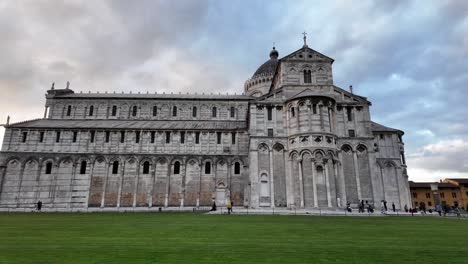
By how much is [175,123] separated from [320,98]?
2144 centimetres

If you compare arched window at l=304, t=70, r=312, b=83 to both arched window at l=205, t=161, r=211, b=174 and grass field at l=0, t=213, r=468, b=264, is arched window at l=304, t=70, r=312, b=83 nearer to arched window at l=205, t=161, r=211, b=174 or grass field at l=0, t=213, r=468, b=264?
arched window at l=205, t=161, r=211, b=174

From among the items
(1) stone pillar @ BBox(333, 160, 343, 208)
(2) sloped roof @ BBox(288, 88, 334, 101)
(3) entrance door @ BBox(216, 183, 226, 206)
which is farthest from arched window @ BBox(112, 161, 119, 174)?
(1) stone pillar @ BBox(333, 160, 343, 208)

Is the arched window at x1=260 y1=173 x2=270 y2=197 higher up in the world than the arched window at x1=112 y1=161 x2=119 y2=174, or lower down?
lower down

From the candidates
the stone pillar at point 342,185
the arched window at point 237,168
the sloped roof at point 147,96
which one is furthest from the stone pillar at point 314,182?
the sloped roof at point 147,96

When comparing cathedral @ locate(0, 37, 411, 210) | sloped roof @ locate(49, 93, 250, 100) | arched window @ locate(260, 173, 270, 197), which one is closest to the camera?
cathedral @ locate(0, 37, 411, 210)

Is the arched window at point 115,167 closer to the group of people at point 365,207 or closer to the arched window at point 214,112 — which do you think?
the arched window at point 214,112

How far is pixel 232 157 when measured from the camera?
35.9 m

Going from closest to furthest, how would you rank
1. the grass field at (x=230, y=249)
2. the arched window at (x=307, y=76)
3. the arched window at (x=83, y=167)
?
the grass field at (x=230, y=249) → the arched window at (x=307, y=76) → the arched window at (x=83, y=167)

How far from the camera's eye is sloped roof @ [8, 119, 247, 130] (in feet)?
121

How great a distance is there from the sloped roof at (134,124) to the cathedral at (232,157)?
14cm

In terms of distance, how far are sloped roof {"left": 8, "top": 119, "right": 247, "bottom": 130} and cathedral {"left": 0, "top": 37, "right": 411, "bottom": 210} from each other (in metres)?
0.14

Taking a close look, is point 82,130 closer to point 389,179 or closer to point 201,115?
point 201,115

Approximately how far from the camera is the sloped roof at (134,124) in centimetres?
3684

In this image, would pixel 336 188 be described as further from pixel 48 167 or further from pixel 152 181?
pixel 48 167
